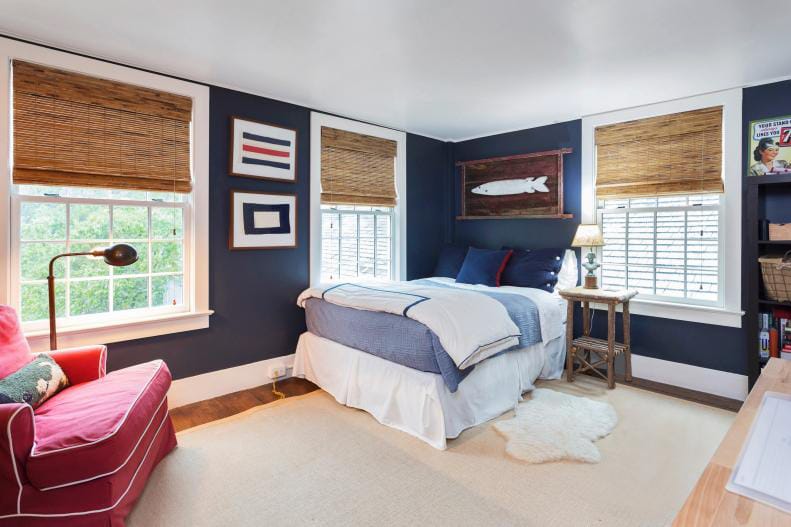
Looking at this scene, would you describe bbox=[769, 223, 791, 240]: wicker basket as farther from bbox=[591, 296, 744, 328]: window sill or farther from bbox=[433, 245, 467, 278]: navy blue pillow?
bbox=[433, 245, 467, 278]: navy blue pillow

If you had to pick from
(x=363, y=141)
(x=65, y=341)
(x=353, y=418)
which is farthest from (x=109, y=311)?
(x=363, y=141)

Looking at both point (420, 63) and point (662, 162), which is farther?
point (662, 162)

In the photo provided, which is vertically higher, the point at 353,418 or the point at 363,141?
the point at 363,141

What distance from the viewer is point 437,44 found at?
2.64 metres

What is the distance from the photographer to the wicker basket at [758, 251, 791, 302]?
9.79 ft

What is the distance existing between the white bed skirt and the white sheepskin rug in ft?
0.50

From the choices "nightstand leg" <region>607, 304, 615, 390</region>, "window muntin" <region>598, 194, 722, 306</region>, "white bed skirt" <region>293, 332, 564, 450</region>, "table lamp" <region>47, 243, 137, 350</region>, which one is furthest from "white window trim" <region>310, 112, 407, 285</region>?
"nightstand leg" <region>607, 304, 615, 390</region>

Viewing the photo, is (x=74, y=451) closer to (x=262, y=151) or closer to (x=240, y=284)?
(x=240, y=284)

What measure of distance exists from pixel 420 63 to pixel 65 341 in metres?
2.86

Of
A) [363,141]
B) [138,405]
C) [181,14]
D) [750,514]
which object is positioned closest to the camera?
[750,514]

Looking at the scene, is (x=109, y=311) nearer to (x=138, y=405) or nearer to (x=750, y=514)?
(x=138, y=405)

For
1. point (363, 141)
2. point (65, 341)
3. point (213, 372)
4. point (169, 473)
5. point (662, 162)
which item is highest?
point (363, 141)

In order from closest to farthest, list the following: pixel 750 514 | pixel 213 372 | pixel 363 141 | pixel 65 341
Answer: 1. pixel 750 514
2. pixel 65 341
3. pixel 213 372
4. pixel 363 141

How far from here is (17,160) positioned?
2.60m
